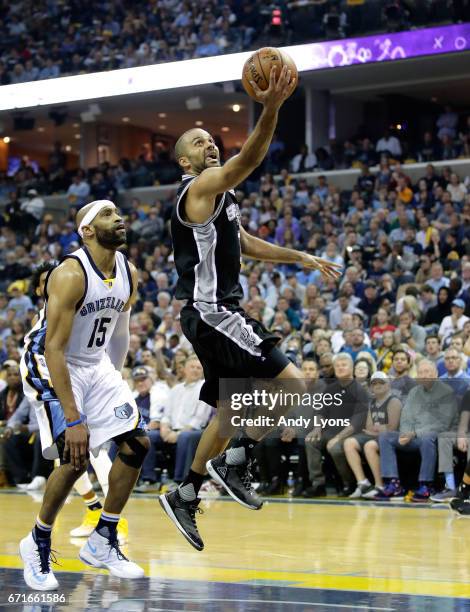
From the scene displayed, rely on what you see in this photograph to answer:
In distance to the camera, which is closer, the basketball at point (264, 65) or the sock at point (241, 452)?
the basketball at point (264, 65)

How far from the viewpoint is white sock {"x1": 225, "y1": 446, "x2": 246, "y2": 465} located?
6168mm

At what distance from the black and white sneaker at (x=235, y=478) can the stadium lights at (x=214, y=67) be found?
46.6ft

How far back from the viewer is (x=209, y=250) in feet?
19.4

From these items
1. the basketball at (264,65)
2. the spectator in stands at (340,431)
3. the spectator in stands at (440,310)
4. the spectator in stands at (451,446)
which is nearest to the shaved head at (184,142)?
the basketball at (264,65)

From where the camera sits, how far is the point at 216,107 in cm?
2719

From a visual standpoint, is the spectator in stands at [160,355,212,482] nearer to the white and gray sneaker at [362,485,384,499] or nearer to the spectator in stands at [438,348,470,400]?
the white and gray sneaker at [362,485,384,499]

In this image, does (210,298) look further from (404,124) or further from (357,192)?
(404,124)

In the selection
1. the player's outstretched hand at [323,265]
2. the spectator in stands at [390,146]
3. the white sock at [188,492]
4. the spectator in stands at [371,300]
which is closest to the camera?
the white sock at [188,492]

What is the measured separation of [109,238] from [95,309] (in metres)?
0.40

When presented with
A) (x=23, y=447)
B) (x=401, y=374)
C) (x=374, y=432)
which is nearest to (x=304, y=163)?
(x=23, y=447)

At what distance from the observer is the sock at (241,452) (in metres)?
6.17

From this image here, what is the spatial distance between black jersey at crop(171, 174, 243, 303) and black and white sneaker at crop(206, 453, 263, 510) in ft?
3.01

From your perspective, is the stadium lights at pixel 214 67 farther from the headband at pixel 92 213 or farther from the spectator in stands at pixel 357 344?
the headband at pixel 92 213

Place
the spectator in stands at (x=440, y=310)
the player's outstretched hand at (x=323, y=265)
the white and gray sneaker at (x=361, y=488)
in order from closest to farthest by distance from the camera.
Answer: the player's outstretched hand at (x=323, y=265)
the white and gray sneaker at (x=361, y=488)
the spectator in stands at (x=440, y=310)
